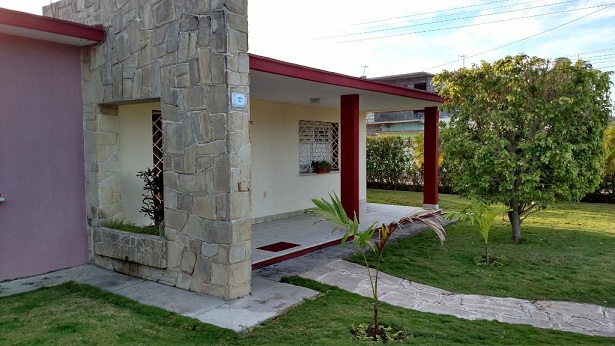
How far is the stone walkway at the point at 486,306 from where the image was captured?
4332 mm

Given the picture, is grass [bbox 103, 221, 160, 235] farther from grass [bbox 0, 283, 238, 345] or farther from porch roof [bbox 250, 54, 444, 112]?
porch roof [bbox 250, 54, 444, 112]

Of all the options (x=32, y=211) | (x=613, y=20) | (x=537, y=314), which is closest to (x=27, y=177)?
(x=32, y=211)

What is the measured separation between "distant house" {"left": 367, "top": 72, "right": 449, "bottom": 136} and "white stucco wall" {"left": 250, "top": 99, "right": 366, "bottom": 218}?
52.5ft

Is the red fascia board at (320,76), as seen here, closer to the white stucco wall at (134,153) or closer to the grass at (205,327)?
the white stucco wall at (134,153)

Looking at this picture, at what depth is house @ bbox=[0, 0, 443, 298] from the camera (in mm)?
4551

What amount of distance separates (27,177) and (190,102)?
2.29m

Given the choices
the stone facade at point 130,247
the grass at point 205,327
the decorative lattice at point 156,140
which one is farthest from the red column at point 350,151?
the stone facade at point 130,247

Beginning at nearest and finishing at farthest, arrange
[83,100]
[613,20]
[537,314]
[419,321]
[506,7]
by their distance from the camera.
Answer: [419,321]
[537,314]
[83,100]
[613,20]
[506,7]

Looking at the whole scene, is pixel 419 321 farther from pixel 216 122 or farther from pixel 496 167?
pixel 496 167

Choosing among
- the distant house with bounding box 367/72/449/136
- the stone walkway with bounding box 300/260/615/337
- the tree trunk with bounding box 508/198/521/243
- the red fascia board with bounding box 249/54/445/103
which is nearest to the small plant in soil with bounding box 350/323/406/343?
the stone walkway with bounding box 300/260/615/337

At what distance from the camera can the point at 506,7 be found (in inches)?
649

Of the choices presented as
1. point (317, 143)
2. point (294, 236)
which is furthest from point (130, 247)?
point (317, 143)

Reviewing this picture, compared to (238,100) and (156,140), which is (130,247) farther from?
(238,100)

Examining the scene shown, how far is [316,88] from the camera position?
7.57m
